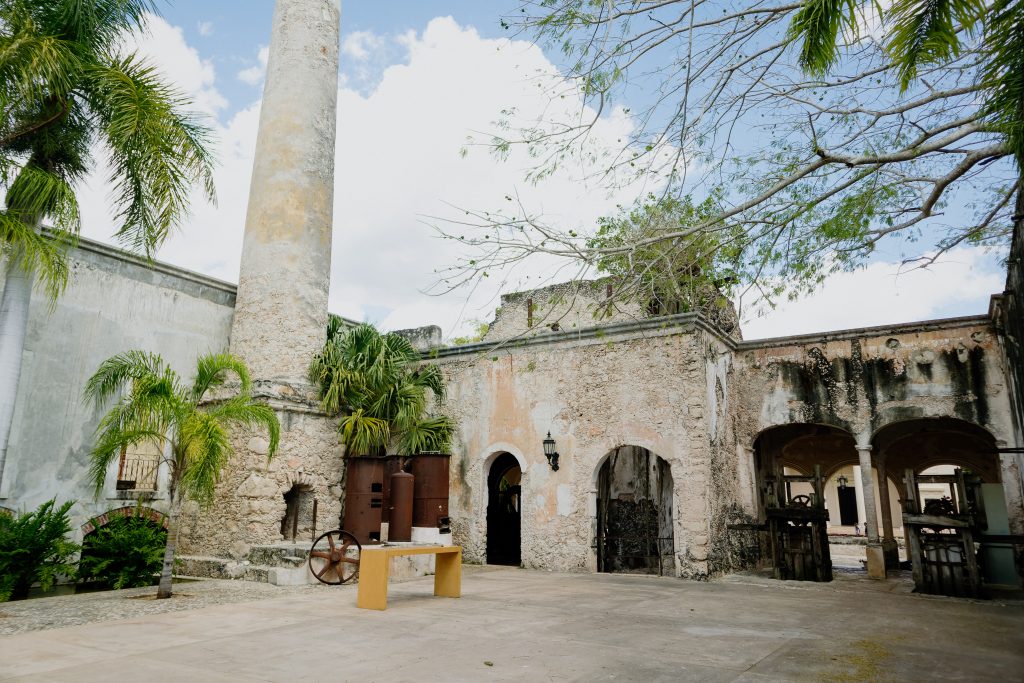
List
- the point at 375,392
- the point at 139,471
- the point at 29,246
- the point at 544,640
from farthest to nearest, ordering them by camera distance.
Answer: the point at 375,392 → the point at 139,471 → the point at 29,246 → the point at 544,640

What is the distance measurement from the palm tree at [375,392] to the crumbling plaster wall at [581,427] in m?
1.00

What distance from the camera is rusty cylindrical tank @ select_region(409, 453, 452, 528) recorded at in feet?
38.8

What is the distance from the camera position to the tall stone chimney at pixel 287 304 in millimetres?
11297

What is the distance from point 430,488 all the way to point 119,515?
17.1 feet

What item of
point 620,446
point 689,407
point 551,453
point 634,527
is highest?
point 689,407

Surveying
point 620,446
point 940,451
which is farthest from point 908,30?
point 940,451

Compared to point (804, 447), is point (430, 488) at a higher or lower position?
lower

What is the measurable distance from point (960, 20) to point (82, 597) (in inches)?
448

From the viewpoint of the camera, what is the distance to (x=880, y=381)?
12.2m

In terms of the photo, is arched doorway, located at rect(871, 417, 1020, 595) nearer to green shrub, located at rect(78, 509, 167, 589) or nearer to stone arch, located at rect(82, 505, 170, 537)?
green shrub, located at rect(78, 509, 167, 589)

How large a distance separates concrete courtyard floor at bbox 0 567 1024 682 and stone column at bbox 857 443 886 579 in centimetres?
273

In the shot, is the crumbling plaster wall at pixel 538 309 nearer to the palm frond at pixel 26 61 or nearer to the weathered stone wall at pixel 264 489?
the weathered stone wall at pixel 264 489

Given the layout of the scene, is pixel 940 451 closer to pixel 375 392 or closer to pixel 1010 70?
pixel 375 392

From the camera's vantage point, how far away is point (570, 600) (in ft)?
28.5
